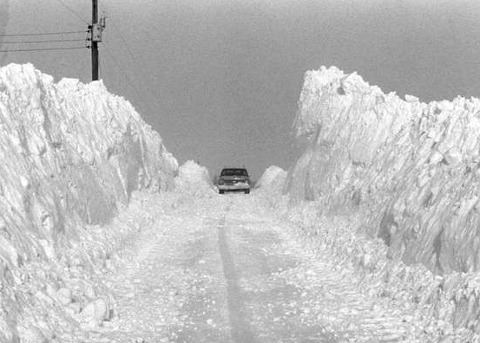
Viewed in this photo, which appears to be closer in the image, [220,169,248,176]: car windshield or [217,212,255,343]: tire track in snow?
[217,212,255,343]: tire track in snow

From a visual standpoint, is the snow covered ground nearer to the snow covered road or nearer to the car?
the snow covered road

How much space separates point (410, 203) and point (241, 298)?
384 centimetres

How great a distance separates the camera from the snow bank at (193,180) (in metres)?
38.8

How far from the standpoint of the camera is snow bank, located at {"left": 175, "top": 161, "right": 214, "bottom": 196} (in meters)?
38.8

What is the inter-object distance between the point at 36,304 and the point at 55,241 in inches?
136

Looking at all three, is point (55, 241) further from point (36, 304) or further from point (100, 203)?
point (100, 203)

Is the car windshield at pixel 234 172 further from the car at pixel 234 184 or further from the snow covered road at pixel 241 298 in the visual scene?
the snow covered road at pixel 241 298

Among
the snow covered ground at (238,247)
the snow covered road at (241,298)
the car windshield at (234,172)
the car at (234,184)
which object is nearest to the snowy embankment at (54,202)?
the snow covered ground at (238,247)

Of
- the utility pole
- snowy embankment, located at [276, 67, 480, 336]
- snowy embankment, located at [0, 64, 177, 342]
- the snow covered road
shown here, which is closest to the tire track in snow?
the snow covered road

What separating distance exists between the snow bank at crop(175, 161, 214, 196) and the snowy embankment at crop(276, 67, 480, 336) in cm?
1391

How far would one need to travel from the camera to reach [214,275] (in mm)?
13055

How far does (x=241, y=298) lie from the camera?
11.1 metres

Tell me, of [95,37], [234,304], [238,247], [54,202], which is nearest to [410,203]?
[234,304]

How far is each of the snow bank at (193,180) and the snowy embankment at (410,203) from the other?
45.6 ft
